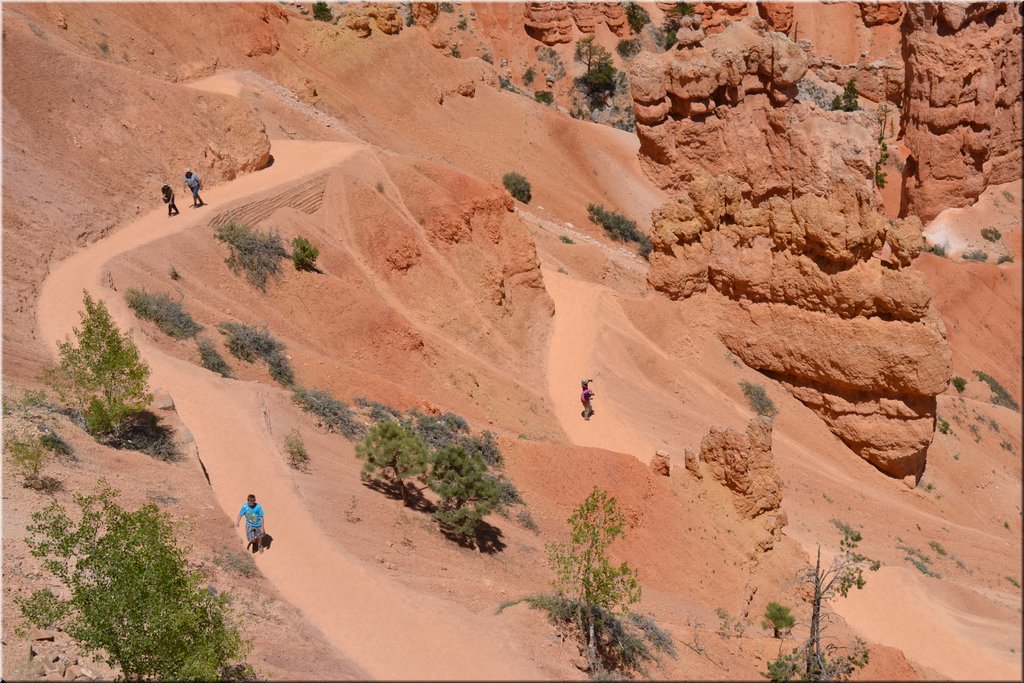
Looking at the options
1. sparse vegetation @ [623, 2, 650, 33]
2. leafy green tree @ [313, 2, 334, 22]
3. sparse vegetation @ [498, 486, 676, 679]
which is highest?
sparse vegetation @ [623, 2, 650, 33]

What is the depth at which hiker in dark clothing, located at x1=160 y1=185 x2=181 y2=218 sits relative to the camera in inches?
993

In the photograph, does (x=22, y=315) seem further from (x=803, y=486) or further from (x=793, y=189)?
(x=793, y=189)

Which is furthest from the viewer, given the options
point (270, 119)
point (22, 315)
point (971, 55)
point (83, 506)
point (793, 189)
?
point (971, 55)

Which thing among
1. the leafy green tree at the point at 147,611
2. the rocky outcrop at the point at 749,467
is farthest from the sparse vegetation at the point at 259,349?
the rocky outcrop at the point at 749,467

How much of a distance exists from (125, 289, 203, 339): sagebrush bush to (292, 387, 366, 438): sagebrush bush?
2896mm

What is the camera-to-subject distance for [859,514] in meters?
25.5

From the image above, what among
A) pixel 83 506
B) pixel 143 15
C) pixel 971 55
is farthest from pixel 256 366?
pixel 971 55

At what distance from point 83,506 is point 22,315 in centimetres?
826

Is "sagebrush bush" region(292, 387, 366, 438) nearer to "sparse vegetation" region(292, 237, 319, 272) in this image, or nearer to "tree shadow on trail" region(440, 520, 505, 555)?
"tree shadow on trail" region(440, 520, 505, 555)

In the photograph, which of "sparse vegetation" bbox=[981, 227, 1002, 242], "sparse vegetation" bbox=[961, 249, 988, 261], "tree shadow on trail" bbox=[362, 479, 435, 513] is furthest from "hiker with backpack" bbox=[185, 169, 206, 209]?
"sparse vegetation" bbox=[981, 227, 1002, 242]

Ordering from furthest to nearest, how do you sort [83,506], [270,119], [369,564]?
[270,119]
[369,564]
[83,506]

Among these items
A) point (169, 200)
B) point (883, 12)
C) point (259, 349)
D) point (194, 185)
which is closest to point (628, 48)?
point (883, 12)

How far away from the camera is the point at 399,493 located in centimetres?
1719

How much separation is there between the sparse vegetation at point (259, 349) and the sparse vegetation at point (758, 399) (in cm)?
1476
